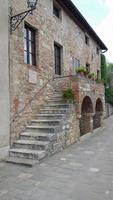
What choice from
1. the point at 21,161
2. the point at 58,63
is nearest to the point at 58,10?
the point at 58,63

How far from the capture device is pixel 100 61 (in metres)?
19.1

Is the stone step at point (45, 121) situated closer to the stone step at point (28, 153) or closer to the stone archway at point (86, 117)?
the stone step at point (28, 153)

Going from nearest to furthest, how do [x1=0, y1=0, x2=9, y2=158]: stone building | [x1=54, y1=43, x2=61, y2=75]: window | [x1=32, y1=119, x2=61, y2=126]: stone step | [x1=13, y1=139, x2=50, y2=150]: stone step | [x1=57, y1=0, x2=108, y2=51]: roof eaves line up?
[x1=0, y1=0, x2=9, y2=158]: stone building
[x1=13, y1=139, x2=50, y2=150]: stone step
[x1=32, y1=119, x2=61, y2=126]: stone step
[x1=54, y1=43, x2=61, y2=75]: window
[x1=57, y1=0, x2=108, y2=51]: roof eaves

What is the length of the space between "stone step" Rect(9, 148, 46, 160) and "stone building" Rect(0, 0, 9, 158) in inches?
9.0

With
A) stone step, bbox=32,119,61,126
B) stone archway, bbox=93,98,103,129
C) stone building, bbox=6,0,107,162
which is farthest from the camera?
stone archway, bbox=93,98,103,129

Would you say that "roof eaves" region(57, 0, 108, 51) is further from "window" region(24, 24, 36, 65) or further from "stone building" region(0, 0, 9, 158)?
"stone building" region(0, 0, 9, 158)

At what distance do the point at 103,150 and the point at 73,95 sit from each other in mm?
2456

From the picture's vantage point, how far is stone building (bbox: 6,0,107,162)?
722cm

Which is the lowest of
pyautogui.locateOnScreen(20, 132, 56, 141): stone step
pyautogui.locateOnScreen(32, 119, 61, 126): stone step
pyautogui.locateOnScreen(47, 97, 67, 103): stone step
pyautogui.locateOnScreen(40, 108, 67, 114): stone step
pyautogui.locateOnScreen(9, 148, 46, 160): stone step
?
pyautogui.locateOnScreen(9, 148, 46, 160): stone step

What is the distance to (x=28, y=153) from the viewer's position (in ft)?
21.3

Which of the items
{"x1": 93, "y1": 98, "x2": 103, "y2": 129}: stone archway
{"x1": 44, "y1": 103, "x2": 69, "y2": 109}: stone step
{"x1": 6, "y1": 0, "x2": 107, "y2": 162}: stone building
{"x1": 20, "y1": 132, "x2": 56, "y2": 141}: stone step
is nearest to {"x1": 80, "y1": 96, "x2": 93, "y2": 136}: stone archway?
{"x1": 6, "y1": 0, "x2": 107, "y2": 162}: stone building

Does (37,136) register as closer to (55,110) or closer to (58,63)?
(55,110)

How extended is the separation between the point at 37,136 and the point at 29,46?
3.27 metres

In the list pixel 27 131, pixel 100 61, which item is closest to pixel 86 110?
pixel 27 131
